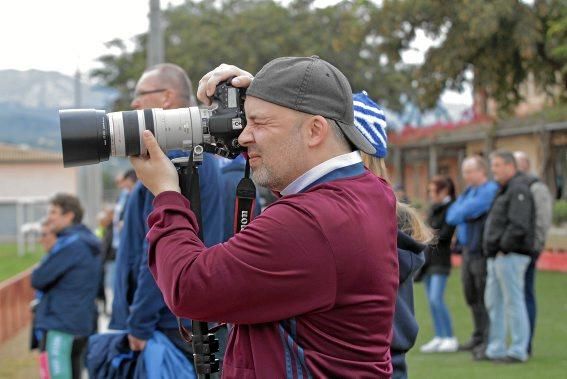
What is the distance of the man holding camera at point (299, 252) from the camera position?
2350 millimetres

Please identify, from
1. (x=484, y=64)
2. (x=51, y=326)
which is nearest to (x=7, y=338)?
(x=51, y=326)

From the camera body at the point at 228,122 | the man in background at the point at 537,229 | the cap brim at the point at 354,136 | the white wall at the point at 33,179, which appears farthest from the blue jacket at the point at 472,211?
the white wall at the point at 33,179

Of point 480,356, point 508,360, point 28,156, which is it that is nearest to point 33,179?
point 28,156

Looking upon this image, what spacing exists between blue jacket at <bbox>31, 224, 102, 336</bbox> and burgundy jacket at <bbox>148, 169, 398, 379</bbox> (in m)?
4.50

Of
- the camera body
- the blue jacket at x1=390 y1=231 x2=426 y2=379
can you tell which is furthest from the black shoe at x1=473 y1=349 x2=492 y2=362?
the camera body

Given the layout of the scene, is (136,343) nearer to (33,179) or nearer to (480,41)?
(480,41)

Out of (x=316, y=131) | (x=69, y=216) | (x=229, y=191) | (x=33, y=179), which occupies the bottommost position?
(x=33, y=179)

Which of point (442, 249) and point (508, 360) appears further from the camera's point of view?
point (442, 249)

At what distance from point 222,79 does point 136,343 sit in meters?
1.55

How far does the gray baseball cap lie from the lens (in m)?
2.49

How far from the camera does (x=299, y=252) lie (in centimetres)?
233

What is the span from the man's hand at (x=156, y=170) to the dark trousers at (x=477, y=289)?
6.79m

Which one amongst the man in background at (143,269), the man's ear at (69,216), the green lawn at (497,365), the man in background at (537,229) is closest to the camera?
the man in background at (143,269)

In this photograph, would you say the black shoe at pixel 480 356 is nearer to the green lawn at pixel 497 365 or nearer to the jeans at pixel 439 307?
the green lawn at pixel 497 365
